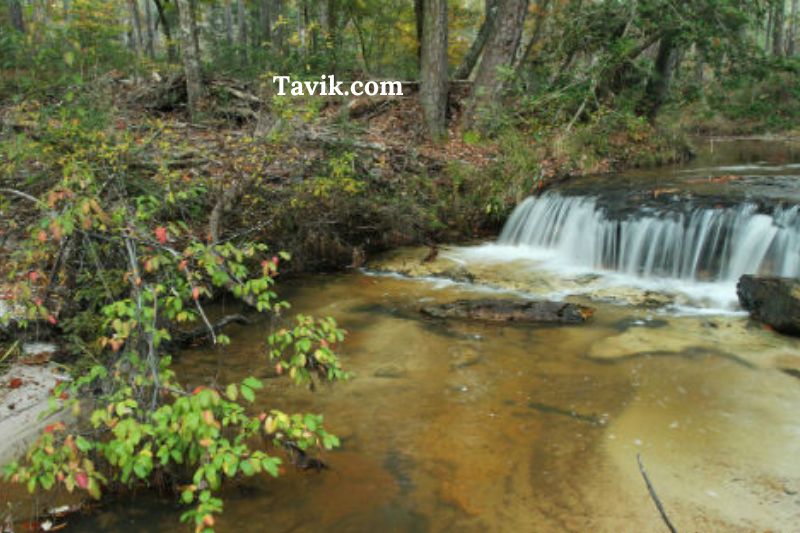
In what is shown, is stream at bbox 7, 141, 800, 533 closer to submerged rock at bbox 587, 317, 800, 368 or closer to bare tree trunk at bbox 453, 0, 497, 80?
submerged rock at bbox 587, 317, 800, 368

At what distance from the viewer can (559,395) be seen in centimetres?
518

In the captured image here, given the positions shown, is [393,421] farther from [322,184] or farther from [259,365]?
[322,184]

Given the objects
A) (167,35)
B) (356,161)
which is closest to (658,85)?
(356,161)

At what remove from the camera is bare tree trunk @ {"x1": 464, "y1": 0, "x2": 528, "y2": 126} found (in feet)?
43.9

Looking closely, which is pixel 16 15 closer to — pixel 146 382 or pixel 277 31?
pixel 277 31

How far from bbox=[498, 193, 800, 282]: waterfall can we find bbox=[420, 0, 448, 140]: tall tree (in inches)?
152

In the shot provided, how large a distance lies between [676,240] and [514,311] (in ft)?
10.8

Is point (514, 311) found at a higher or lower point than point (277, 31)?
lower

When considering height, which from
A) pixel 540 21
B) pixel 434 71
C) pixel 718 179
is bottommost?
pixel 718 179

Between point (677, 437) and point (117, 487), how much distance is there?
363 cm

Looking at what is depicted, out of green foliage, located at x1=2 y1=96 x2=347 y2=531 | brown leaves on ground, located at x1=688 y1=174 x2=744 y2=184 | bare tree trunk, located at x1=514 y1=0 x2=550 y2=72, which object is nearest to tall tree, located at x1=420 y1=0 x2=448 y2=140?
brown leaves on ground, located at x1=688 y1=174 x2=744 y2=184

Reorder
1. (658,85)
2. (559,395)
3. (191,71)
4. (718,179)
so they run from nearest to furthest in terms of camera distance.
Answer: (559,395) → (718,179) → (191,71) → (658,85)

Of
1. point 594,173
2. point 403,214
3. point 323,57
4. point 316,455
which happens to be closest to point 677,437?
point 316,455

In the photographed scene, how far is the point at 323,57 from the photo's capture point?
49.7 feet
